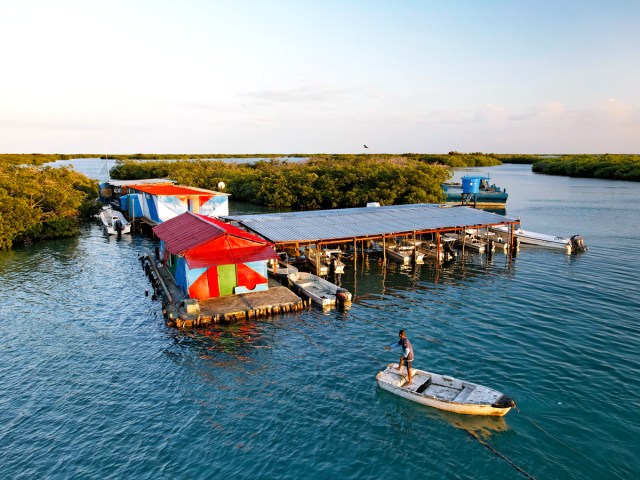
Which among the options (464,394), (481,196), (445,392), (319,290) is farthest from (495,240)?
(464,394)

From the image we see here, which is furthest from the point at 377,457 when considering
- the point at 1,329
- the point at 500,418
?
the point at 1,329

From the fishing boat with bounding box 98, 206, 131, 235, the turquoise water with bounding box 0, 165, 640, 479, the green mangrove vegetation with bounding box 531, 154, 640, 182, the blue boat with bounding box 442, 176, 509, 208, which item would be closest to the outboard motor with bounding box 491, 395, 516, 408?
the turquoise water with bounding box 0, 165, 640, 479

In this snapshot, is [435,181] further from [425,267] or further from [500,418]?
[500,418]

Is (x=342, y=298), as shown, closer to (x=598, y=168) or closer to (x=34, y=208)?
(x=34, y=208)

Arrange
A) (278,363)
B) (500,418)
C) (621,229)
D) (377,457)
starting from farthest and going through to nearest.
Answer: (621,229)
(278,363)
(500,418)
(377,457)

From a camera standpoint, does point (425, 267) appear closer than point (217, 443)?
No

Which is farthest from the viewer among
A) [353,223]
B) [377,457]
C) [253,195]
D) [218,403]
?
[253,195]

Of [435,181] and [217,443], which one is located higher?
[435,181]
